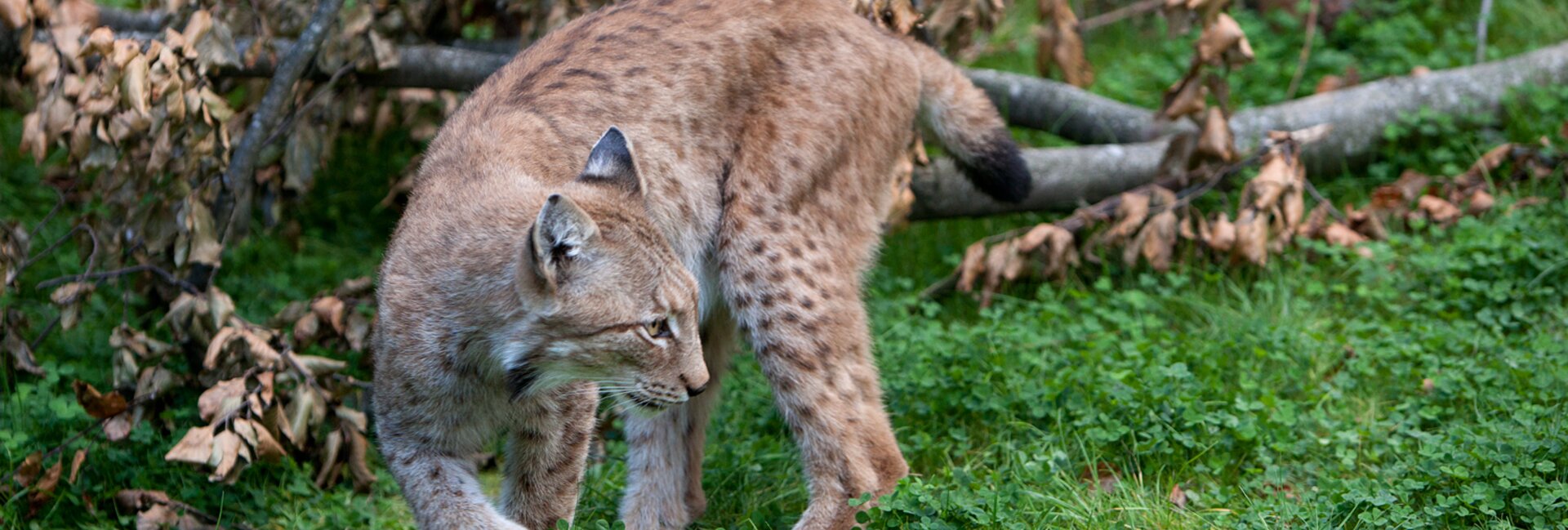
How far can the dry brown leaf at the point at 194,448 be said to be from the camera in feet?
13.8

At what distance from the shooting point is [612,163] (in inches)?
149

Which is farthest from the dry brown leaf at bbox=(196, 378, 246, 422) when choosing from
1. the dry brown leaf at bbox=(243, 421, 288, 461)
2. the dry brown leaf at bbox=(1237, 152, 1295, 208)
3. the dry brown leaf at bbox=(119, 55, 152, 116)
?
the dry brown leaf at bbox=(1237, 152, 1295, 208)

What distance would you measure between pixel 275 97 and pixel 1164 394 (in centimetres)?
330

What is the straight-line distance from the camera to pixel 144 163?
484cm

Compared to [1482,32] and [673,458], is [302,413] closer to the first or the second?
[673,458]

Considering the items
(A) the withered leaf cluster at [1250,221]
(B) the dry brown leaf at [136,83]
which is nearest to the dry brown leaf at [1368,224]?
(A) the withered leaf cluster at [1250,221]

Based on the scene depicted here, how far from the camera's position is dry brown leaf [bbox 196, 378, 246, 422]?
436 cm

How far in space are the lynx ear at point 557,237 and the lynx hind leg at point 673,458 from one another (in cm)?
112

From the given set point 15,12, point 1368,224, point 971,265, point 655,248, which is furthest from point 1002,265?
point 15,12

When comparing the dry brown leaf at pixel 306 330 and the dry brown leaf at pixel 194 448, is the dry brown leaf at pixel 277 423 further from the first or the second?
the dry brown leaf at pixel 306 330

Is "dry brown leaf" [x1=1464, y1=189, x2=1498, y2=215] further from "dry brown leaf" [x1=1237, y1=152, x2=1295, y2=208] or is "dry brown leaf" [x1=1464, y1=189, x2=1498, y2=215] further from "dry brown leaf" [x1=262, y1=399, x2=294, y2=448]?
"dry brown leaf" [x1=262, y1=399, x2=294, y2=448]

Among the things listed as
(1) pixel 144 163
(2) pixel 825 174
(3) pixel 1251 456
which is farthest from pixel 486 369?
(3) pixel 1251 456

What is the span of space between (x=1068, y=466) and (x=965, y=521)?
72 centimetres

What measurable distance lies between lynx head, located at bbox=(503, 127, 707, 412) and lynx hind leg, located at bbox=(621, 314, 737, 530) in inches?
29.9
